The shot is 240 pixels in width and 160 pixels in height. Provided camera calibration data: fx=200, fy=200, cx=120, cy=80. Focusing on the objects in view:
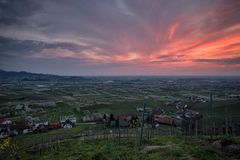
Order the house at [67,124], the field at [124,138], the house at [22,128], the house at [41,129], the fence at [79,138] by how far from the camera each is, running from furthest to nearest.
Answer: the house at [67,124] → the house at [22,128] → the house at [41,129] → the fence at [79,138] → the field at [124,138]

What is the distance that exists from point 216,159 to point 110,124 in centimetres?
4594

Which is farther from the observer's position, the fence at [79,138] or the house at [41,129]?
the house at [41,129]

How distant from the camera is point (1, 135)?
172ft

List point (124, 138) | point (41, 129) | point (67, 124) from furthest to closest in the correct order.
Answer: point (67, 124) → point (41, 129) → point (124, 138)

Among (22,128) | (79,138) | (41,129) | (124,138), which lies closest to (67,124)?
(41,129)

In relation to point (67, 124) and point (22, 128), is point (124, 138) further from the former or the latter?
point (22, 128)

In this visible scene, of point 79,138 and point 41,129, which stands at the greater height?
point 79,138

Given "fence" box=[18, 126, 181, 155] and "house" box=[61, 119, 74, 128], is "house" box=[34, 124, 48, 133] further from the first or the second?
"fence" box=[18, 126, 181, 155]

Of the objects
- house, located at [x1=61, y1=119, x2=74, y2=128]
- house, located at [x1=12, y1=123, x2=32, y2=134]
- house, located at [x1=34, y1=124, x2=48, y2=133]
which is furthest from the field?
house, located at [x1=12, y1=123, x2=32, y2=134]

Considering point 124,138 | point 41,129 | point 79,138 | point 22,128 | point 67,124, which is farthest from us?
point 67,124

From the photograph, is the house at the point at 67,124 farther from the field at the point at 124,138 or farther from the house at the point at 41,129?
the house at the point at 41,129

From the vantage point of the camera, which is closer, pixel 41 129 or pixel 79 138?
pixel 79 138

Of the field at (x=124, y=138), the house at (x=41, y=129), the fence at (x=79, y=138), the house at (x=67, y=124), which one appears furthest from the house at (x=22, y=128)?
the fence at (x=79, y=138)

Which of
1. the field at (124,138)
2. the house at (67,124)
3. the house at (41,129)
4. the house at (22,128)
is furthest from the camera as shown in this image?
the house at (67,124)
